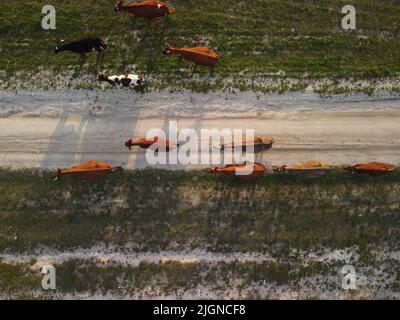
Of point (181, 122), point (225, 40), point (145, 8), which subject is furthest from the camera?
point (225, 40)

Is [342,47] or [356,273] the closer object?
[356,273]

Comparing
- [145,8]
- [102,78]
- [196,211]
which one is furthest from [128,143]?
[145,8]

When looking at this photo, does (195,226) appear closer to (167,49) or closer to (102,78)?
(102,78)

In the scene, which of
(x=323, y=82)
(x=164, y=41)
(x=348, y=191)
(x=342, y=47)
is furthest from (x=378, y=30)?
(x=164, y=41)

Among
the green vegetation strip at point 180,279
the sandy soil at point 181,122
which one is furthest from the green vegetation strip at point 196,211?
the sandy soil at point 181,122

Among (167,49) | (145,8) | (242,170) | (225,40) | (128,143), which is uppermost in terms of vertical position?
(145,8)

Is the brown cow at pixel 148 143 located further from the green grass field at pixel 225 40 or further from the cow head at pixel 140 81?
the green grass field at pixel 225 40
